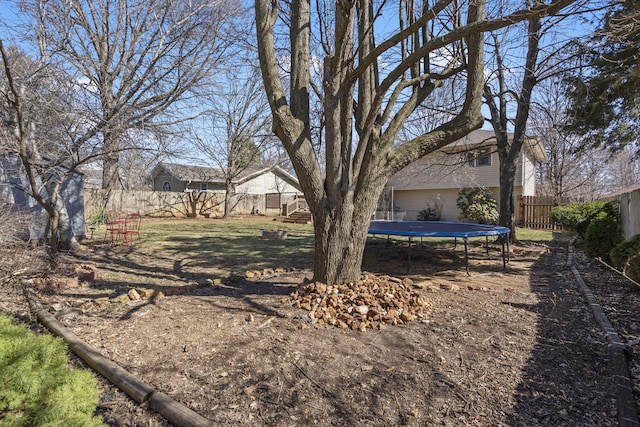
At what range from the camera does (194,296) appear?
455cm

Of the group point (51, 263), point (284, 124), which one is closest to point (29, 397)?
A: point (284, 124)

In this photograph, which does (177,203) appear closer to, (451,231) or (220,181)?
(220,181)

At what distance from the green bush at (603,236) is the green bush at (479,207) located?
26.3 feet

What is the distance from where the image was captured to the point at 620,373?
253cm

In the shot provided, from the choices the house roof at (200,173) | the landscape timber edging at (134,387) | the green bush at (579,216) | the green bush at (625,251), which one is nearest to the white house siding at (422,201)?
the green bush at (579,216)

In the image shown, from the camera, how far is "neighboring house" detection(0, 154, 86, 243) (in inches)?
287

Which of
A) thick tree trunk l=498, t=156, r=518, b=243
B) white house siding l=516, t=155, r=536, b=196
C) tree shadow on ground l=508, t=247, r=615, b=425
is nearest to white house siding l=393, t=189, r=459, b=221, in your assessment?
white house siding l=516, t=155, r=536, b=196

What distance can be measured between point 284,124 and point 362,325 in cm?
222

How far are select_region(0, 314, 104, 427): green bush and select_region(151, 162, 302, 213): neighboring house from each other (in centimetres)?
2315

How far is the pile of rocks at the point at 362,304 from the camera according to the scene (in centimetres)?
352

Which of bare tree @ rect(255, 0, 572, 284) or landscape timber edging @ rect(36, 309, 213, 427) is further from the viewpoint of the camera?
bare tree @ rect(255, 0, 572, 284)

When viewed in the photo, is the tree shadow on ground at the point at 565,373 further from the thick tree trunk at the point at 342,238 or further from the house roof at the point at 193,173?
the house roof at the point at 193,173

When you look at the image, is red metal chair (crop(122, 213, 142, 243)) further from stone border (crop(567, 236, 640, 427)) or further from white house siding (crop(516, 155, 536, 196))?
→ white house siding (crop(516, 155, 536, 196))

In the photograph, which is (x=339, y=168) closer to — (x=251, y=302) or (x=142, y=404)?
(x=251, y=302)
